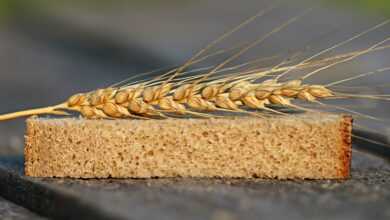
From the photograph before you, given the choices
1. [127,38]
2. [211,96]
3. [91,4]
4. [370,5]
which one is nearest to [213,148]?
[211,96]

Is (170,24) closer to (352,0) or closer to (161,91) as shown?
(352,0)

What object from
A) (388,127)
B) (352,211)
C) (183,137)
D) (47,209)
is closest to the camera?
(352,211)

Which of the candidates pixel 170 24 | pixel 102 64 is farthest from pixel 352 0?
pixel 102 64

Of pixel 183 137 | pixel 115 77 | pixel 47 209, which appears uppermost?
pixel 115 77

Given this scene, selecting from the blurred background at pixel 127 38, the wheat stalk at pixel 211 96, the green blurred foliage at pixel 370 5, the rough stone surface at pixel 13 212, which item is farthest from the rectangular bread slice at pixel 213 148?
the green blurred foliage at pixel 370 5

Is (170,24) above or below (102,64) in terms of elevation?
above

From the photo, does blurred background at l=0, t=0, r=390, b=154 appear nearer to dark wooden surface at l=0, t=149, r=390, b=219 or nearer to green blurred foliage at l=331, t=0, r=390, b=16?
green blurred foliage at l=331, t=0, r=390, b=16

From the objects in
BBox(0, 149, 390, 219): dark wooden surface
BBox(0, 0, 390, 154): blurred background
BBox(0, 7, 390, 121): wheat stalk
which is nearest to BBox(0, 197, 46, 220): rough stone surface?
BBox(0, 149, 390, 219): dark wooden surface

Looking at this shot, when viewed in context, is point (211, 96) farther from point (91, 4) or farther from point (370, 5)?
point (91, 4)
